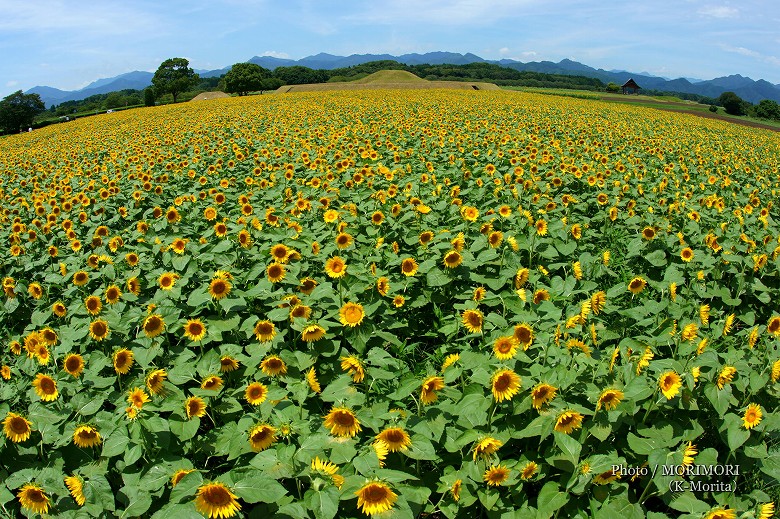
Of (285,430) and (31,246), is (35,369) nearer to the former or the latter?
(285,430)

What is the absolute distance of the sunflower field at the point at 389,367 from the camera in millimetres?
2186

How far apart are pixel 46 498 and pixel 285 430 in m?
1.24

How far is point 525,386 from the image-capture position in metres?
2.45

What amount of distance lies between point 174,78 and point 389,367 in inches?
3683

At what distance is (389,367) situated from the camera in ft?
10.3

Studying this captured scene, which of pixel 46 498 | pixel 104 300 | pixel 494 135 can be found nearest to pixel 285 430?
pixel 46 498

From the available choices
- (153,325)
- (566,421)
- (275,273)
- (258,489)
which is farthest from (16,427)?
(566,421)

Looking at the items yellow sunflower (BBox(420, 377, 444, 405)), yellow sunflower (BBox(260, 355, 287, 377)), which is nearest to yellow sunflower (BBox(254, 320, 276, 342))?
yellow sunflower (BBox(260, 355, 287, 377))

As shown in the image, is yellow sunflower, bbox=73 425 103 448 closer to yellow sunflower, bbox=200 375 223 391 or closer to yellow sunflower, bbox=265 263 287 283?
yellow sunflower, bbox=200 375 223 391

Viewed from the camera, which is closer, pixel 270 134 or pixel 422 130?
pixel 422 130

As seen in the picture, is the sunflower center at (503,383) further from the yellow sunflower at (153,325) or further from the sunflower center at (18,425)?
the sunflower center at (18,425)

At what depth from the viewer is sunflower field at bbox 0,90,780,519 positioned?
7.17ft

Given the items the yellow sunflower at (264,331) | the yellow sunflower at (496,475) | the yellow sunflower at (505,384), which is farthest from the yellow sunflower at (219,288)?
the yellow sunflower at (496,475)

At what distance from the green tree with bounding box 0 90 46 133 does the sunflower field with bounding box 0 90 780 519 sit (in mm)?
69558
